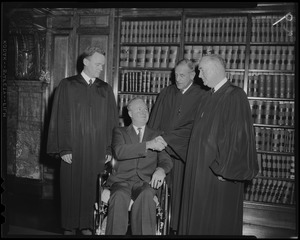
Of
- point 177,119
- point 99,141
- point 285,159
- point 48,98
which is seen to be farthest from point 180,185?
point 48,98

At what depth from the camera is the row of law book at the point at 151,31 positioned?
4.75m

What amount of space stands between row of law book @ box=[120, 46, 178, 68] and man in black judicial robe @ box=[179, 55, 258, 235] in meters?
1.89

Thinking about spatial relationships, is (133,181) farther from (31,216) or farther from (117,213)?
(31,216)

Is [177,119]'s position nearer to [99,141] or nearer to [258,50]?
[99,141]

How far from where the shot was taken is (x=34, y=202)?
4809 mm

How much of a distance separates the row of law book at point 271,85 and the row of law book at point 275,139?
1.55ft

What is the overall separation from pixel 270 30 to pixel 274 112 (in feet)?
3.65

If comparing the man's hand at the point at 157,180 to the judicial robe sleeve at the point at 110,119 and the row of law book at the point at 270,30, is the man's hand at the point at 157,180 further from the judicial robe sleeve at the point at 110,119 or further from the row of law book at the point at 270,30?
the row of law book at the point at 270,30

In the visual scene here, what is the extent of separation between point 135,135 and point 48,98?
2349 mm

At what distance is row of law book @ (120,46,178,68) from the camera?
478cm

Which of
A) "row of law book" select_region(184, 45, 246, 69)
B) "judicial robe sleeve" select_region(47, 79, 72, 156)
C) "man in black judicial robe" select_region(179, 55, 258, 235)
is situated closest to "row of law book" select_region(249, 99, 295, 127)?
"row of law book" select_region(184, 45, 246, 69)

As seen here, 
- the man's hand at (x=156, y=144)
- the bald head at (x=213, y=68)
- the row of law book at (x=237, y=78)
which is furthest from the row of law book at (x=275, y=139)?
the man's hand at (x=156, y=144)

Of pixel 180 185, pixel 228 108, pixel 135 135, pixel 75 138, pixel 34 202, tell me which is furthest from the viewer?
pixel 34 202

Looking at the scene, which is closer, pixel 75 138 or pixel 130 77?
pixel 75 138
